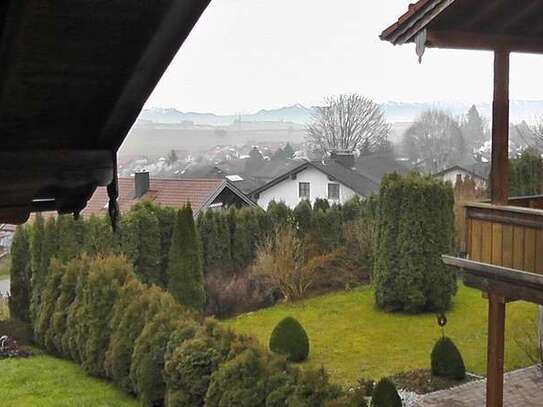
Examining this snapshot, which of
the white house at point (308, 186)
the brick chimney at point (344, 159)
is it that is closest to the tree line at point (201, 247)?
the white house at point (308, 186)

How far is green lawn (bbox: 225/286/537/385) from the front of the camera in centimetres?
1022

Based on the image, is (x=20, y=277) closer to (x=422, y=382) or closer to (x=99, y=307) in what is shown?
(x=99, y=307)

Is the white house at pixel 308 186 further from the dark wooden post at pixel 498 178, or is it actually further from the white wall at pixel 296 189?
the dark wooden post at pixel 498 178

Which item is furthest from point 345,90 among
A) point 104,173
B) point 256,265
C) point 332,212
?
point 104,173

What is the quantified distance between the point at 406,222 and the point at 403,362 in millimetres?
3740

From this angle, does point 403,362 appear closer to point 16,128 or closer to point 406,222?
point 406,222

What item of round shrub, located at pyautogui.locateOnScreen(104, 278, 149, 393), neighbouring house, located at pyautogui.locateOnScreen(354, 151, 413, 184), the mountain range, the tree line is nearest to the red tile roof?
the tree line

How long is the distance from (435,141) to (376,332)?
2880 centimetres

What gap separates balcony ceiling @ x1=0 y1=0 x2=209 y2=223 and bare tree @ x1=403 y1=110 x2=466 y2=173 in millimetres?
35787

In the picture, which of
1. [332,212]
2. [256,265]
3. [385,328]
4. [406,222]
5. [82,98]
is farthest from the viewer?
[332,212]

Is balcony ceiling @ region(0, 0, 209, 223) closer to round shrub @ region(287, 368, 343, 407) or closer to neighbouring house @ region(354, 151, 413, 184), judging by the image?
round shrub @ region(287, 368, 343, 407)

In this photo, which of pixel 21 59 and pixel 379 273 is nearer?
pixel 21 59

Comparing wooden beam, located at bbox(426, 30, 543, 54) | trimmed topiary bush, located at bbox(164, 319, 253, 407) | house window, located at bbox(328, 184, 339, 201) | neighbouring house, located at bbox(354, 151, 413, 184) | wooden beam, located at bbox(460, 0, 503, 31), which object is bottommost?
trimmed topiary bush, located at bbox(164, 319, 253, 407)

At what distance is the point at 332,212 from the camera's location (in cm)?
1669
